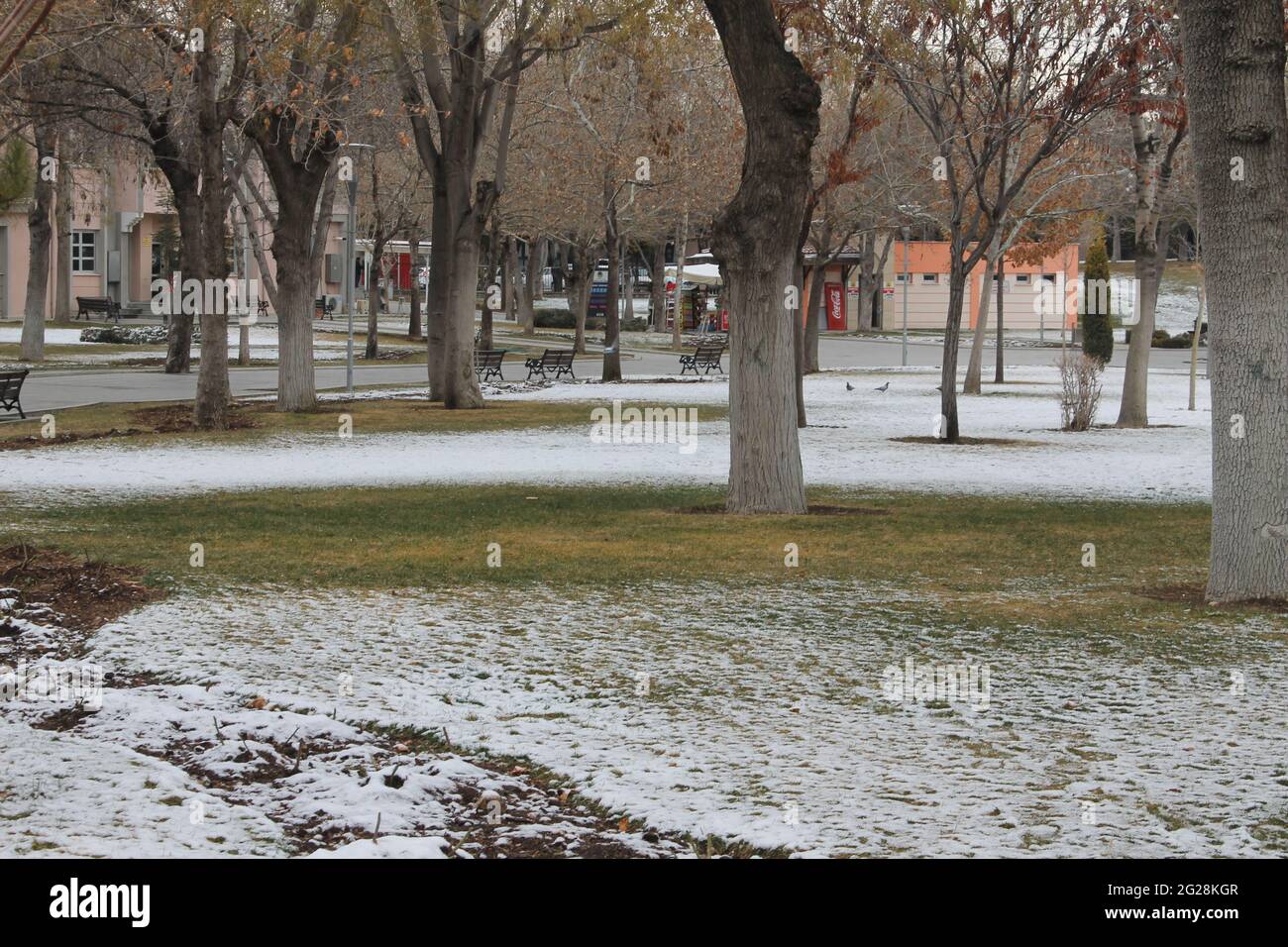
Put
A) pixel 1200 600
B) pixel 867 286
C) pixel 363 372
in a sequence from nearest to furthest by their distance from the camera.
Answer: pixel 1200 600
pixel 363 372
pixel 867 286

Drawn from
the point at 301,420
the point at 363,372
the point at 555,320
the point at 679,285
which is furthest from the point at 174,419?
the point at 555,320

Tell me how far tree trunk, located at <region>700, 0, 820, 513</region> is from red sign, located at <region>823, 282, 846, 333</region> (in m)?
58.0

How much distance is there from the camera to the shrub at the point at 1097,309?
132 ft

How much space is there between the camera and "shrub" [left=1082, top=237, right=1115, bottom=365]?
132 ft

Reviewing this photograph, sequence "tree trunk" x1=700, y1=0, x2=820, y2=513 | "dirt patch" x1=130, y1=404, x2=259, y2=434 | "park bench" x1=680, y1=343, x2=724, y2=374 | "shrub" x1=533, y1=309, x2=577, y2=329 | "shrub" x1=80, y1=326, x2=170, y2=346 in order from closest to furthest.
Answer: "tree trunk" x1=700, y1=0, x2=820, y2=513 → "dirt patch" x1=130, y1=404, x2=259, y2=434 → "park bench" x1=680, y1=343, x2=724, y2=374 → "shrub" x1=80, y1=326, x2=170, y2=346 → "shrub" x1=533, y1=309, x2=577, y2=329

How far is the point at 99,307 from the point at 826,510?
51203 mm

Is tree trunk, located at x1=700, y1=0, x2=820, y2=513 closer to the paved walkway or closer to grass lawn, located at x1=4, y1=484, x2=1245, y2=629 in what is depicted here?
grass lawn, located at x1=4, y1=484, x2=1245, y2=629

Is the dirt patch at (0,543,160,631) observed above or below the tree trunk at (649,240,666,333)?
below

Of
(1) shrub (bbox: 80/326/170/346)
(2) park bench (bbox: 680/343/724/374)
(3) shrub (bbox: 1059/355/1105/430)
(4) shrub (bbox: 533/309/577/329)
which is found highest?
(4) shrub (bbox: 533/309/577/329)

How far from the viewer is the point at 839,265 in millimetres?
69500

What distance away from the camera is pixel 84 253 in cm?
6806

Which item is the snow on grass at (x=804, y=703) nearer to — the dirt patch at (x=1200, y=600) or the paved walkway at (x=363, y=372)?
the dirt patch at (x=1200, y=600)

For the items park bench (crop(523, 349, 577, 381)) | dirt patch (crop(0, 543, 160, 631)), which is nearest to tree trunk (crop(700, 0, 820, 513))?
dirt patch (crop(0, 543, 160, 631))

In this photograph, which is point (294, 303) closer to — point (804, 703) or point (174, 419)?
point (174, 419)
